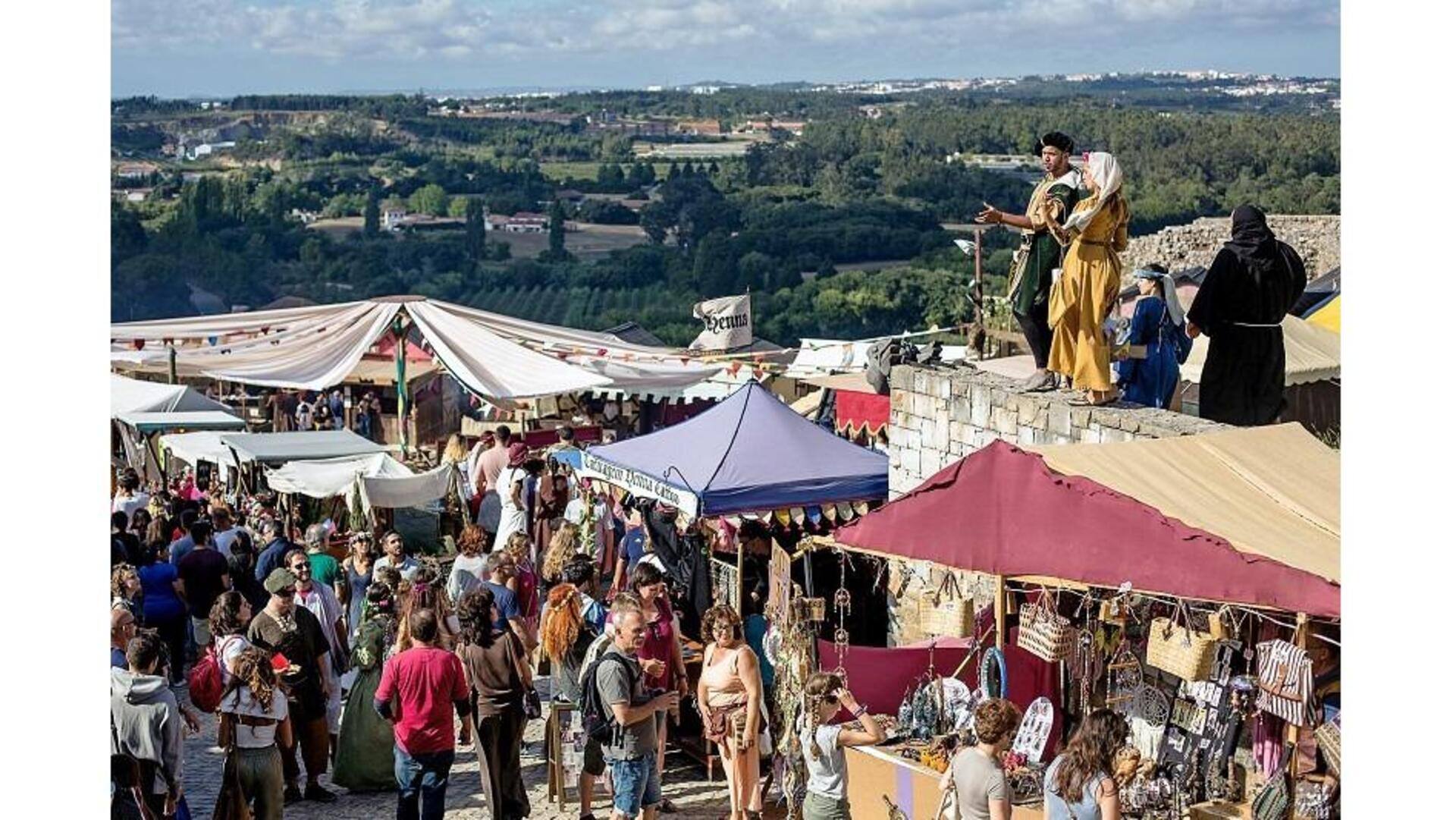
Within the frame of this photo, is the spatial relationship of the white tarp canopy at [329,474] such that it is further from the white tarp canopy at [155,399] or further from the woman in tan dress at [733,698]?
the woman in tan dress at [733,698]

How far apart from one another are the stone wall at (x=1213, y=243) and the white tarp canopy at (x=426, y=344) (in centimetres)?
1564

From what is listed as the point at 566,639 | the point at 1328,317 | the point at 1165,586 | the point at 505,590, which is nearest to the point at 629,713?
the point at 566,639

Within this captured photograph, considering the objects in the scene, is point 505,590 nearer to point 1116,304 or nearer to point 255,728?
point 255,728

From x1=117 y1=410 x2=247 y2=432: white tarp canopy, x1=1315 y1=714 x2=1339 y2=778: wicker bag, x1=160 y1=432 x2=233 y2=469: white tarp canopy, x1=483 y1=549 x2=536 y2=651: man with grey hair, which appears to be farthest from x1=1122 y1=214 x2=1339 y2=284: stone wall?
x1=1315 y1=714 x2=1339 y2=778: wicker bag

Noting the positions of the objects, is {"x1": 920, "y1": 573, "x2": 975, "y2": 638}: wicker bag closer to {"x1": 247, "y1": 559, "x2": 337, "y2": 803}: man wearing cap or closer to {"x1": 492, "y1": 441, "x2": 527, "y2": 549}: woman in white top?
{"x1": 247, "y1": 559, "x2": 337, "y2": 803}: man wearing cap

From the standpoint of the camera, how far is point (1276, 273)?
9.75 m

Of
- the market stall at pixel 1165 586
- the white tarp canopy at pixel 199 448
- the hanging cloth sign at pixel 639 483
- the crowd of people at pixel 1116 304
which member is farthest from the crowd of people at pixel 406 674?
the white tarp canopy at pixel 199 448

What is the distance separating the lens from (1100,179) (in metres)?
8.52

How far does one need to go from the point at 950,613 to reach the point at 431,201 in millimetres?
128748

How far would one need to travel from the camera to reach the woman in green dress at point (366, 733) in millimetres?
9031

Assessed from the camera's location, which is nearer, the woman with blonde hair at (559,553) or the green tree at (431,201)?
the woman with blonde hair at (559,553)

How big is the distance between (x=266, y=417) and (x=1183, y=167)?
265 ft

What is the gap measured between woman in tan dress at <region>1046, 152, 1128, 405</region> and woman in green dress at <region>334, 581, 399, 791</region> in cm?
335

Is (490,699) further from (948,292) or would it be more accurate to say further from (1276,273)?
(948,292)
